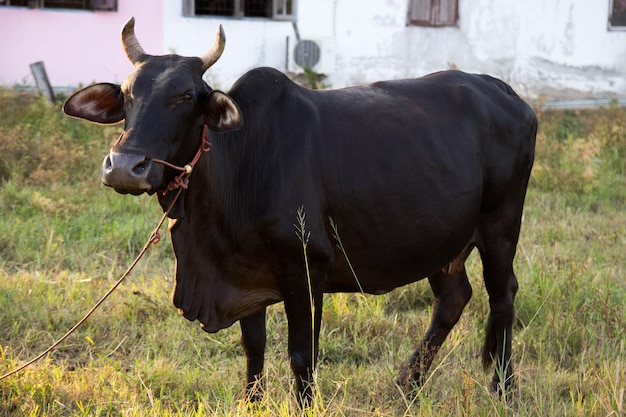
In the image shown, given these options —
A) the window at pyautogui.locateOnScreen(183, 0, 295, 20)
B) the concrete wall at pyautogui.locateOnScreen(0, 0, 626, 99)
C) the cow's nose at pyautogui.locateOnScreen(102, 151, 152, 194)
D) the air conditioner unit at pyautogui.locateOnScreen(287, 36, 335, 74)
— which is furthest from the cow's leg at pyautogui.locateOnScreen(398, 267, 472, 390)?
the window at pyautogui.locateOnScreen(183, 0, 295, 20)

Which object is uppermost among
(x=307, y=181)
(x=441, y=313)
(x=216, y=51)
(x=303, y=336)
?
(x=216, y=51)

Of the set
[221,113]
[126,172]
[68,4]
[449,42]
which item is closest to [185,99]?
[221,113]

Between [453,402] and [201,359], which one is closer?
[453,402]

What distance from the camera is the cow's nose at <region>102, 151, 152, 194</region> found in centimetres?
305

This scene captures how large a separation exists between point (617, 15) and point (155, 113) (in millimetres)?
13826

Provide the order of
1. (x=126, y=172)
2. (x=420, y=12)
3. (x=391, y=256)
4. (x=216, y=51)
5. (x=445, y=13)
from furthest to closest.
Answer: (x=445, y=13)
(x=420, y=12)
(x=391, y=256)
(x=216, y=51)
(x=126, y=172)

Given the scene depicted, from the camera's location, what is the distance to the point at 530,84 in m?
14.6

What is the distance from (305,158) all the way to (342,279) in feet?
2.12

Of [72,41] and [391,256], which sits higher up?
[72,41]

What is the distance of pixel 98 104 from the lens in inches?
142

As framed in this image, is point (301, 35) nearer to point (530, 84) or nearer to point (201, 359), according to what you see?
point (530, 84)

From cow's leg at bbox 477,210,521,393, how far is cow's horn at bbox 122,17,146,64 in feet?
6.35

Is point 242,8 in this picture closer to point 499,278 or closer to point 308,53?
point 308,53

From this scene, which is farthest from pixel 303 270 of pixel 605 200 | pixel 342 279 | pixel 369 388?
pixel 605 200
